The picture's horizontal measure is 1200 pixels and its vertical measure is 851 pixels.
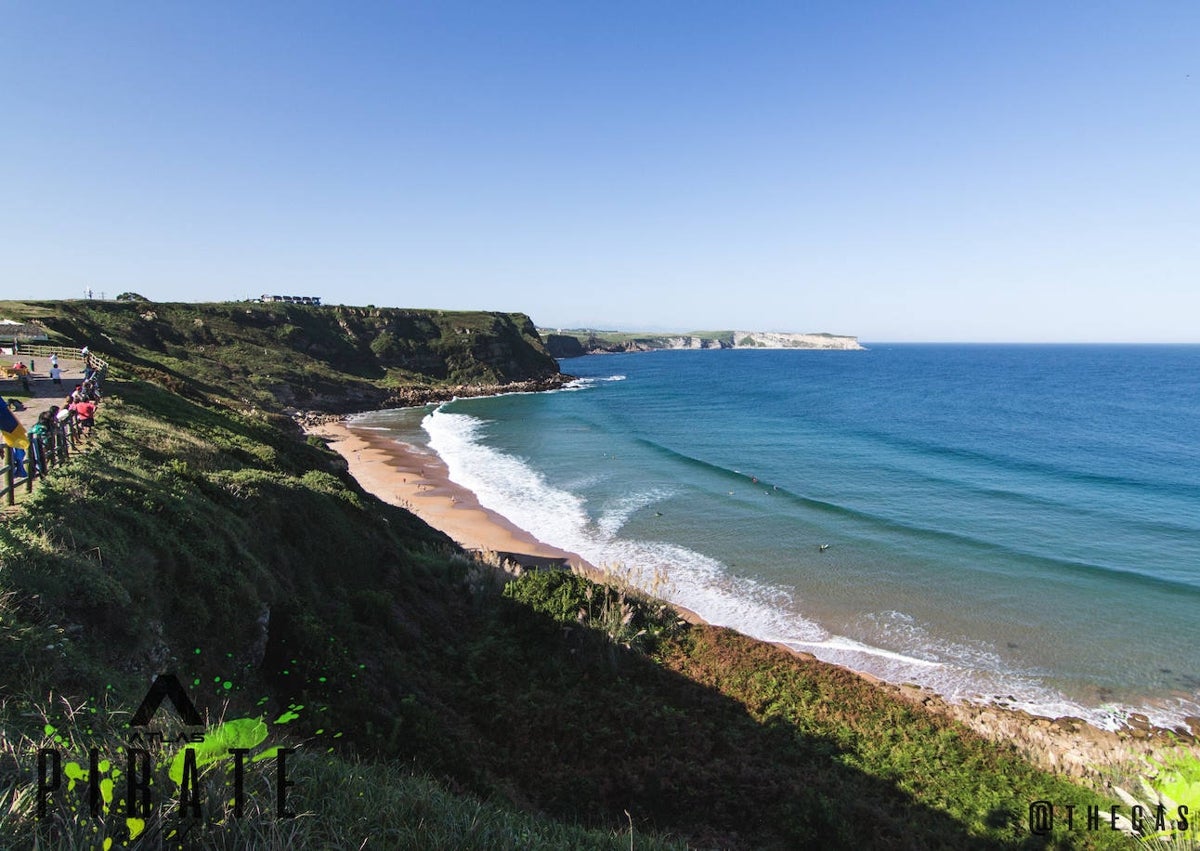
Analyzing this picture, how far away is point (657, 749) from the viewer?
11734mm

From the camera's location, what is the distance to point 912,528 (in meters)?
29.1

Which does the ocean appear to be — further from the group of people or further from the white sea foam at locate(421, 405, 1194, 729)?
the group of people

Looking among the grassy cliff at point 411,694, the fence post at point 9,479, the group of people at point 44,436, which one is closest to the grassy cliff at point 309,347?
the group of people at point 44,436

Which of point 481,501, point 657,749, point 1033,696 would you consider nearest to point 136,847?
point 657,749

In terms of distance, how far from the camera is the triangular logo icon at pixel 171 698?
5.08 meters

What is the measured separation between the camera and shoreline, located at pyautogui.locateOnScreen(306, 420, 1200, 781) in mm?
12852

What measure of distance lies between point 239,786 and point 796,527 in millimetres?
28348

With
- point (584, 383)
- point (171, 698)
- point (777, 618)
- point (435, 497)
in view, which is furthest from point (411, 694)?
point (584, 383)

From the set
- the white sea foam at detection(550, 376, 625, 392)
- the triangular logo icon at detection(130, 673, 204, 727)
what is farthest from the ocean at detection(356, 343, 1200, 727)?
the white sea foam at detection(550, 376, 625, 392)

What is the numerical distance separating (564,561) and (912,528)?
699 inches

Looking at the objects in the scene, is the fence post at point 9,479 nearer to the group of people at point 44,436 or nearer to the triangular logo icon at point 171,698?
the group of people at point 44,436

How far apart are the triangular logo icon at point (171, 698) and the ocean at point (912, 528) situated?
17.2m

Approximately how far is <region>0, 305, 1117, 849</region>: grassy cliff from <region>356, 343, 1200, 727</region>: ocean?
17.7ft

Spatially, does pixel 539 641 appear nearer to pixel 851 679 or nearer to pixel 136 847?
pixel 851 679
